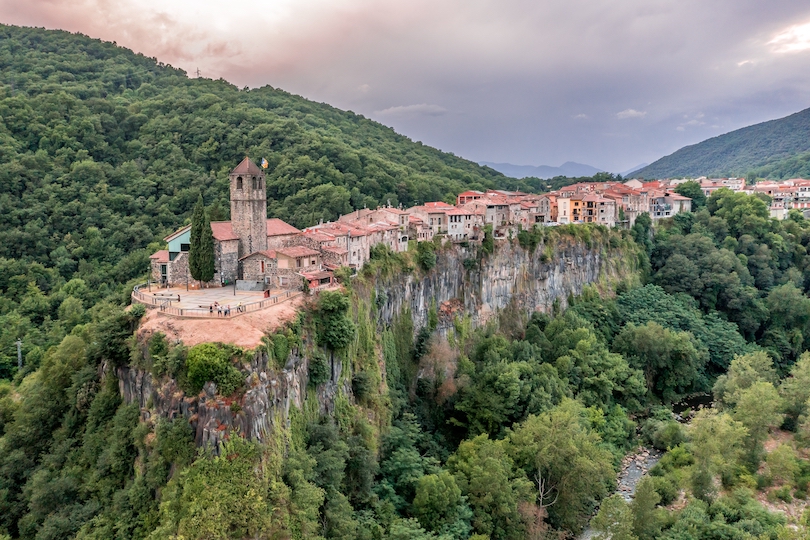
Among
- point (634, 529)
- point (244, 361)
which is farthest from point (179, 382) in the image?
point (634, 529)

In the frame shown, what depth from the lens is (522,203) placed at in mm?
90938

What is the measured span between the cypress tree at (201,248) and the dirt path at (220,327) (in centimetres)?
983

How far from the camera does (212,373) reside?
101 feet

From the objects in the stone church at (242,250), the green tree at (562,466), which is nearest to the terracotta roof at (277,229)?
the stone church at (242,250)

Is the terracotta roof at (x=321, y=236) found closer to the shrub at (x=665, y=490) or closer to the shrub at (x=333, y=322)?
the shrub at (x=333, y=322)

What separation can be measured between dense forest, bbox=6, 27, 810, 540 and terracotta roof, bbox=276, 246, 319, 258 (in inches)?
226

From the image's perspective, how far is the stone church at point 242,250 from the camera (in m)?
48.9

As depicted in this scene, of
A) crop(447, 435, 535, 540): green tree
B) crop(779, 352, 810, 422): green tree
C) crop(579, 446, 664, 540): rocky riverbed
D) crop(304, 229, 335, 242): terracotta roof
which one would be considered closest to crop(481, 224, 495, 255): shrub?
crop(304, 229, 335, 242): terracotta roof

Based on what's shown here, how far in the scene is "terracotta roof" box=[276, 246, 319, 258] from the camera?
47.1m

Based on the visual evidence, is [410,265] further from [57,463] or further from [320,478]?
[57,463]

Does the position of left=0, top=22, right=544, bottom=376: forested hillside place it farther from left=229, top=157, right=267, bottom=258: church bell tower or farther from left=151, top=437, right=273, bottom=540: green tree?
left=151, top=437, right=273, bottom=540: green tree

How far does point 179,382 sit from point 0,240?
58209mm

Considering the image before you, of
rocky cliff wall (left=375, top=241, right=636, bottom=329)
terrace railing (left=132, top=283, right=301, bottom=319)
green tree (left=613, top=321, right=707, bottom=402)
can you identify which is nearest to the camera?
terrace railing (left=132, top=283, right=301, bottom=319)

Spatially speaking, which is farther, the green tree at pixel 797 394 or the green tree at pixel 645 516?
the green tree at pixel 797 394
